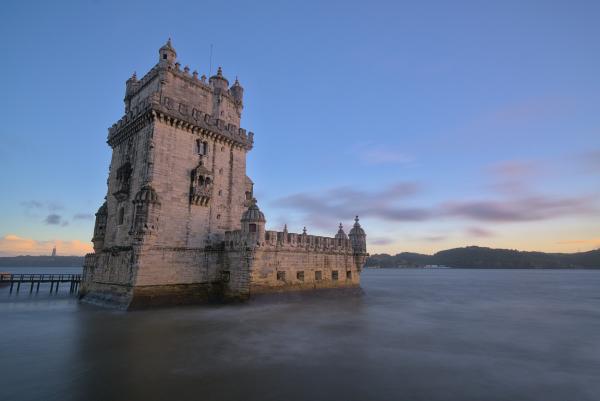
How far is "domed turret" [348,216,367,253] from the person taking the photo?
1446 inches

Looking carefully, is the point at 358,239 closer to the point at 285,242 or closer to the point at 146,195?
the point at 285,242

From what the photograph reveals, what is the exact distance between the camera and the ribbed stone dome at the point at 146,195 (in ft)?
73.4

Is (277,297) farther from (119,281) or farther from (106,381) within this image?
(106,381)

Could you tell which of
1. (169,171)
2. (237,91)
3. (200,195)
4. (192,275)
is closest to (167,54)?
(237,91)

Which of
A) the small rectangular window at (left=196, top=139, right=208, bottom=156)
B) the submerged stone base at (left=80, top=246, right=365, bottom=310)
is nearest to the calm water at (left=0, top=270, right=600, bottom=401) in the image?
the submerged stone base at (left=80, top=246, right=365, bottom=310)

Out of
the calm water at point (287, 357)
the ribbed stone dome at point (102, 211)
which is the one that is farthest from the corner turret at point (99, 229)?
the calm water at point (287, 357)

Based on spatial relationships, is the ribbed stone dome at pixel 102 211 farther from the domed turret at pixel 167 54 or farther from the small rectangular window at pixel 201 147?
the domed turret at pixel 167 54

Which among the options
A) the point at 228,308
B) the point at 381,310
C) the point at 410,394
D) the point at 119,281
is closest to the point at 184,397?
the point at 410,394

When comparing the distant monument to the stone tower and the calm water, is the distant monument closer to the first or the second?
the stone tower

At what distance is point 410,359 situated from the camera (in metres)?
12.5

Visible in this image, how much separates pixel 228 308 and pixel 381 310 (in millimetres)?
11824

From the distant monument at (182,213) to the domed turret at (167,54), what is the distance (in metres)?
0.08

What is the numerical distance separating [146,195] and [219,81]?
13.0 m

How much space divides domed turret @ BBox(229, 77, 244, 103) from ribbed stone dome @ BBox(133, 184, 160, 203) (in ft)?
41.8
